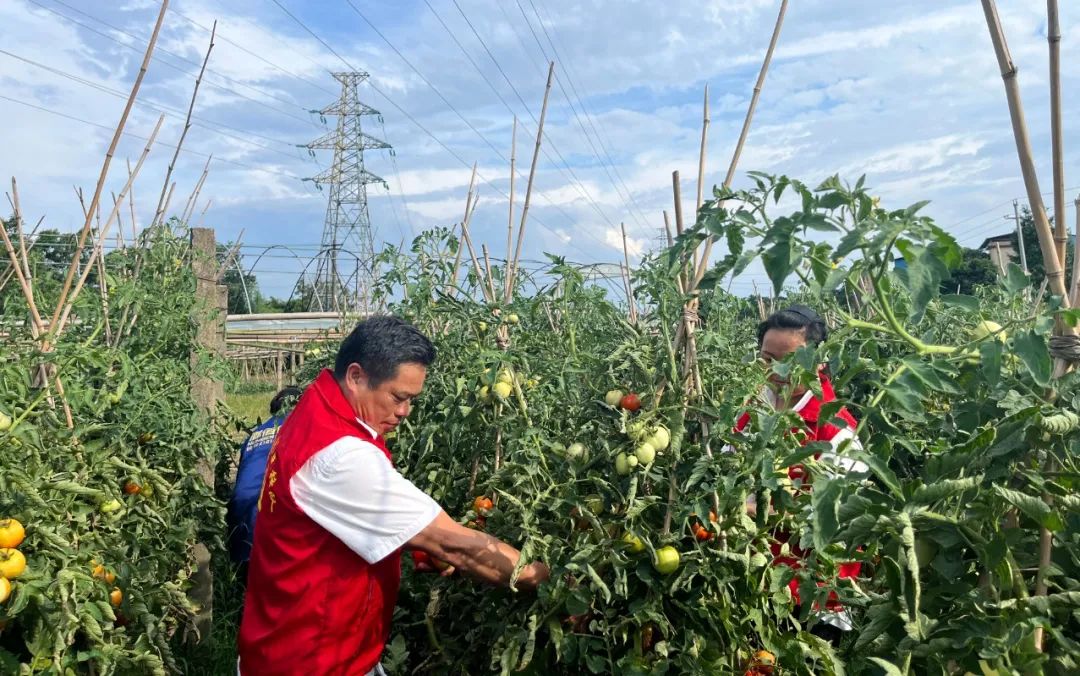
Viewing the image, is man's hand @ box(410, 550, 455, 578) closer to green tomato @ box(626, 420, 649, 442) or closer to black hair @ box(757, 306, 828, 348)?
green tomato @ box(626, 420, 649, 442)

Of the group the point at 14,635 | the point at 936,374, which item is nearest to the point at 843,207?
the point at 936,374

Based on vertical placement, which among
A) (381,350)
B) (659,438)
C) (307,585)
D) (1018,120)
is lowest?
(307,585)

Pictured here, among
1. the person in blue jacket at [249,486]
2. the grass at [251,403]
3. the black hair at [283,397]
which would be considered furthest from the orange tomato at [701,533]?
the grass at [251,403]

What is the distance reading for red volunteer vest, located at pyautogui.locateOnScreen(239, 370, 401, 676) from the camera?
2.01 meters

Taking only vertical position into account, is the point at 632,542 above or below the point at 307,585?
above

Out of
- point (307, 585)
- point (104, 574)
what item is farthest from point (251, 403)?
point (307, 585)

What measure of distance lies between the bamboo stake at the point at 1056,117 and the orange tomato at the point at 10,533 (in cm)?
206

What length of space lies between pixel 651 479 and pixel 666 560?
20 cm

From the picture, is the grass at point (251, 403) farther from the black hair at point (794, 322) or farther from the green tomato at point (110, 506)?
the black hair at point (794, 322)

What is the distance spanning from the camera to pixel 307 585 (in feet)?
6.57

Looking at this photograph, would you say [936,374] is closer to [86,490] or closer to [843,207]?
[843,207]

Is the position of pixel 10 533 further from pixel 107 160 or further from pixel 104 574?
pixel 107 160

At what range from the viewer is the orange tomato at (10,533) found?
190 cm

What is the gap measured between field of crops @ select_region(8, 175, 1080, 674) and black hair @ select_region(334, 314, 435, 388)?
285 millimetres
